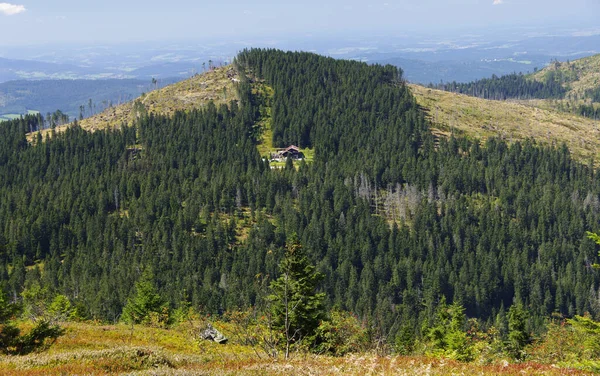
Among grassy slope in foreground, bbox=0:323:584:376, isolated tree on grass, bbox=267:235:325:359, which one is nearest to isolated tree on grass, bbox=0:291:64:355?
grassy slope in foreground, bbox=0:323:584:376

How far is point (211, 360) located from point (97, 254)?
114 meters

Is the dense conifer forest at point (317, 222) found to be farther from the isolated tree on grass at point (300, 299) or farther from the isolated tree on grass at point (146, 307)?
the isolated tree on grass at point (300, 299)

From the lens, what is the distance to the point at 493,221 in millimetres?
149750

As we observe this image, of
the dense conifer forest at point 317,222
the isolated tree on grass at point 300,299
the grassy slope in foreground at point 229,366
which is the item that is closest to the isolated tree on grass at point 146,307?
the dense conifer forest at point 317,222

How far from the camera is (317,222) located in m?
141

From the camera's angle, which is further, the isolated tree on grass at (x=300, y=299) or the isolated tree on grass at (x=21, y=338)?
the isolated tree on grass at (x=300, y=299)

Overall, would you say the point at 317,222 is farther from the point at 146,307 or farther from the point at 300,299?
the point at 300,299

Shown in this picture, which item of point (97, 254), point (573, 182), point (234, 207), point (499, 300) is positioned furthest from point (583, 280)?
point (97, 254)

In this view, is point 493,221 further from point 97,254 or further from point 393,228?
point 97,254

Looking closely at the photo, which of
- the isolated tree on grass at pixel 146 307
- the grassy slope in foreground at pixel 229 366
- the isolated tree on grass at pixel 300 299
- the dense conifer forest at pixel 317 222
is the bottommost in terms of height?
the dense conifer forest at pixel 317 222

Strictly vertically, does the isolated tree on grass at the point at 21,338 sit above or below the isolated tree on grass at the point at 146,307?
above

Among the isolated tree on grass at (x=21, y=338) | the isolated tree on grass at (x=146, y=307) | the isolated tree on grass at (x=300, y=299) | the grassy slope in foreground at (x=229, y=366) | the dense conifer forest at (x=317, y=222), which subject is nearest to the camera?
the grassy slope in foreground at (x=229, y=366)

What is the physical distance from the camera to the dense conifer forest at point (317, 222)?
11800 cm

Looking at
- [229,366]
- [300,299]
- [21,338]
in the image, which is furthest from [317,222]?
[229,366]
